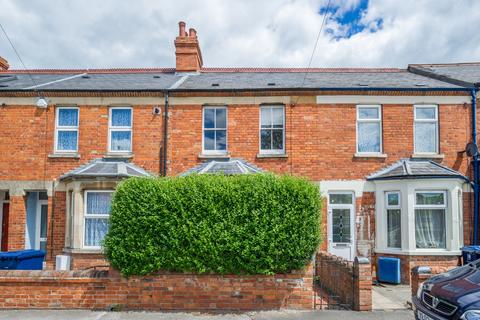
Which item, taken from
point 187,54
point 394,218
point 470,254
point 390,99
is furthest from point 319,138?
point 187,54

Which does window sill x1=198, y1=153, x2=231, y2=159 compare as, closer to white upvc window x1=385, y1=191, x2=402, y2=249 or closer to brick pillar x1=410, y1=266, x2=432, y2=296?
white upvc window x1=385, y1=191, x2=402, y2=249

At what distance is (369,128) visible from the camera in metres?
13.1

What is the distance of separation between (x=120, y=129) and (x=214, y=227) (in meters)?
7.05

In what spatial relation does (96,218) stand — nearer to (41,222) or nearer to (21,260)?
(21,260)

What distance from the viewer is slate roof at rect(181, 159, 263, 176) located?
1204 centimetres

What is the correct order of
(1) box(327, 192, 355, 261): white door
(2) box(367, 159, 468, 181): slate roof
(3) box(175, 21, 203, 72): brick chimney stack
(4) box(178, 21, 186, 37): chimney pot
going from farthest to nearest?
(4) box(178, 21, 186, 37): chimney pot → (3) box(175, 21, 203, 72): brick chimney stack → (1) box(327, 192, 355, 261): white door → (2) box(367, 159, 468, 181): slate roof

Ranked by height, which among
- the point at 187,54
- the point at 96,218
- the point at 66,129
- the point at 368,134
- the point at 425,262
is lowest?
the point at 425,262

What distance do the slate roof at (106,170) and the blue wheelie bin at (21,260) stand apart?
2403 millimetres

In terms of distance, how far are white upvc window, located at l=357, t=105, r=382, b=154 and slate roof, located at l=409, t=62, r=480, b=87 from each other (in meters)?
2.96

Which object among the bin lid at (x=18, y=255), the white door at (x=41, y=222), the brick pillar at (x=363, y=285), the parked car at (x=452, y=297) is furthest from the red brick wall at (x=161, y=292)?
the white door at (x=41, y=222)

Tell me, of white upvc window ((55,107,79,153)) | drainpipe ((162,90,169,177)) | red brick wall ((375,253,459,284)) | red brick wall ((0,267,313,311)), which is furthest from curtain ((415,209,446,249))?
white upvc window ((55,107,79,153))

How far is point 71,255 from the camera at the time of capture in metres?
11.9

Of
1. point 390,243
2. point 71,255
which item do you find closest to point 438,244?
point 390,243

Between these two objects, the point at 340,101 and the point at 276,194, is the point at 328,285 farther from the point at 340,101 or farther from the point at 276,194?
the point at 340,101
